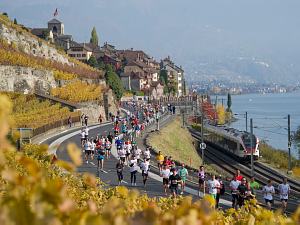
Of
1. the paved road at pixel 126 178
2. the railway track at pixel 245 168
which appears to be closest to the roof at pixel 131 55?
the railway track at pixel 245 168

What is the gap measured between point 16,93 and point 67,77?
583 inches

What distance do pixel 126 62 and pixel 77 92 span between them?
300 feet

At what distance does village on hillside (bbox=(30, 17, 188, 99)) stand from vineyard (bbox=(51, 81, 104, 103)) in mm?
55391

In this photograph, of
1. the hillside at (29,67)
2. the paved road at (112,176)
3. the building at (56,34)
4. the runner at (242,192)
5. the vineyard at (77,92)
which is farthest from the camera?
the building at (56,34)

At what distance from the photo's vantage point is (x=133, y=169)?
23406mm

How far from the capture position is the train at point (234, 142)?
4869cm

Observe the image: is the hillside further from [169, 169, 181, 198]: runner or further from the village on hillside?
the village on hillside

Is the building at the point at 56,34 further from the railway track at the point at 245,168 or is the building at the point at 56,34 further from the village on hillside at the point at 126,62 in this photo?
the railway track at the point at 245,168

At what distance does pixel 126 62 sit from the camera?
150875 millimetres

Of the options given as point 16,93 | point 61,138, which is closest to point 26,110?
point 16,93

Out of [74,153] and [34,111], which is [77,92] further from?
[74,153]

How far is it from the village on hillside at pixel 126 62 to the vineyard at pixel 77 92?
55.4 metres

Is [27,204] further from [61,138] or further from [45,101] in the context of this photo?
[45,101]

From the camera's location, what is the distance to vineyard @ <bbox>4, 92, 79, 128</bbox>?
40656 mm
